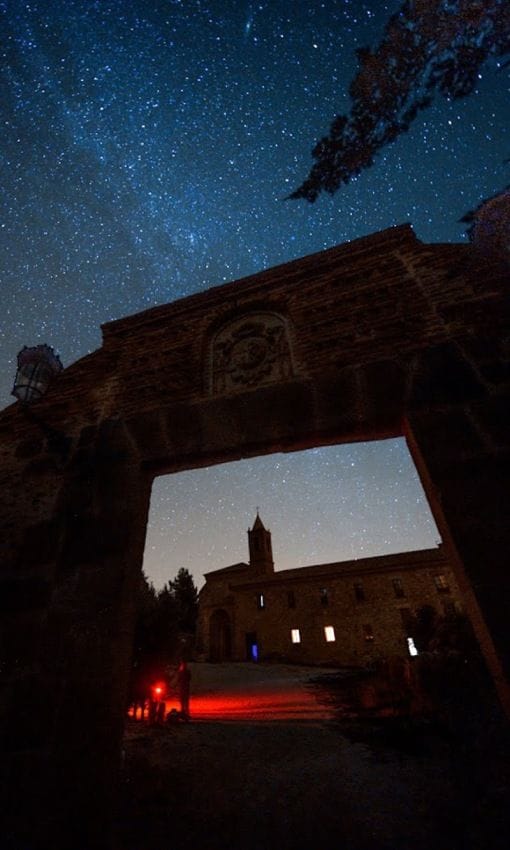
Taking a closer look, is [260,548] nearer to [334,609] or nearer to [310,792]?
[334,609]

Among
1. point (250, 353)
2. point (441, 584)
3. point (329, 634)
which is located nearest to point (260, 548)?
point (329, 634)

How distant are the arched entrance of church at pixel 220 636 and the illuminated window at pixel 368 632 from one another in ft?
35.2

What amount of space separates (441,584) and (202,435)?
28513mm

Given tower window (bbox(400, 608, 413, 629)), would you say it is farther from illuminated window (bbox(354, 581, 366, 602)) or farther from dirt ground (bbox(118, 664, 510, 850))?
dirt ground (bbox(118, 664, 510, 850))

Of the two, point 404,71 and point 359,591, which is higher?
point 359,591

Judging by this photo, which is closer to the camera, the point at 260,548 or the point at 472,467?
the point at 472,467

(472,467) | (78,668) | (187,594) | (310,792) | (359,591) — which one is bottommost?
(310,792)

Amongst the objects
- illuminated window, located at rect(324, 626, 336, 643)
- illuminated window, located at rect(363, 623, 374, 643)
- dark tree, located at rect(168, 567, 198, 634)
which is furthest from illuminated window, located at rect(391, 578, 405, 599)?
dark tree, located at rect(168, 567, 198, 634)

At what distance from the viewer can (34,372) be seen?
3686 mm

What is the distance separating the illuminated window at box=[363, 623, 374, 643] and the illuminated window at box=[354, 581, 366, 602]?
1671 mm

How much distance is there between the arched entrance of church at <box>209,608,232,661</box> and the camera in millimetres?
30047

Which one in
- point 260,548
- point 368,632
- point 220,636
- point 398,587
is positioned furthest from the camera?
point 260,548

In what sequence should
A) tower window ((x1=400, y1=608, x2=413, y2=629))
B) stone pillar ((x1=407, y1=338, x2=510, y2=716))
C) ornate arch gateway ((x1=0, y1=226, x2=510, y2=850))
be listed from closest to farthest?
1. stone pillar ((x1=407, y1=338, x2=510, y2=716))
2. ornate arch gateway ((x1=0, y1=226, x2=510, y2=850))
3. tower window ((x1=400, y1=608, x2=413, y2=629))

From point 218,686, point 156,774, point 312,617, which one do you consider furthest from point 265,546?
point 156,774
